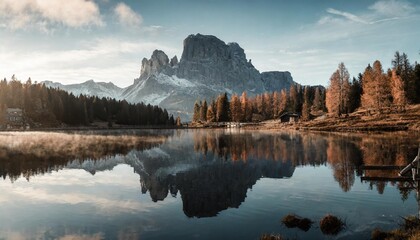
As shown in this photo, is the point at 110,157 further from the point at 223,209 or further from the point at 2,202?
the point at 223,209

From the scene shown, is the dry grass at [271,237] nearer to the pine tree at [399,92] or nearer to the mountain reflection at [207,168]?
the mountain reflection at [207,168]

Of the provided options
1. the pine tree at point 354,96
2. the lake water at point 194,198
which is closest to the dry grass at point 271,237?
the lake water at point 194,198

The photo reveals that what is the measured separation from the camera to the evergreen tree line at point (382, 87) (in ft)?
399

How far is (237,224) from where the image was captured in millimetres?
18734

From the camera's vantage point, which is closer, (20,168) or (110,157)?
(20,168)

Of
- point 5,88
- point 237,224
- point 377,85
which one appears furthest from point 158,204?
point 5,88

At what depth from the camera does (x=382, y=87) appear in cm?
12331

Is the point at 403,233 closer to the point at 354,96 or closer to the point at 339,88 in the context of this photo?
the point at 339,88

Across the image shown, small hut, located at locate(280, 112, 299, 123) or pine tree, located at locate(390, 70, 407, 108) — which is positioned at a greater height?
pine tree, located at locate(390, 70, 407, 108)

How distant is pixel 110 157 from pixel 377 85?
337ft

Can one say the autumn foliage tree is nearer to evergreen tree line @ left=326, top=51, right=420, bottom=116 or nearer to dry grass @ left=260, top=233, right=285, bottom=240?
evergreen tree line @ left=326, top=51, right=420, bottom=116

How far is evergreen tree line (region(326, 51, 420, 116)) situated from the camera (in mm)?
121625

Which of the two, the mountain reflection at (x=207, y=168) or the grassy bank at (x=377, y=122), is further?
the grassy bank at (x=377, y=122)

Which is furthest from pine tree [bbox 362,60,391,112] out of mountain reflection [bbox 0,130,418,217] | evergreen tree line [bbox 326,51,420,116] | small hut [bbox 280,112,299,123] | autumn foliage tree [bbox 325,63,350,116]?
mountain reflection [bbox 0,130,418,217]
